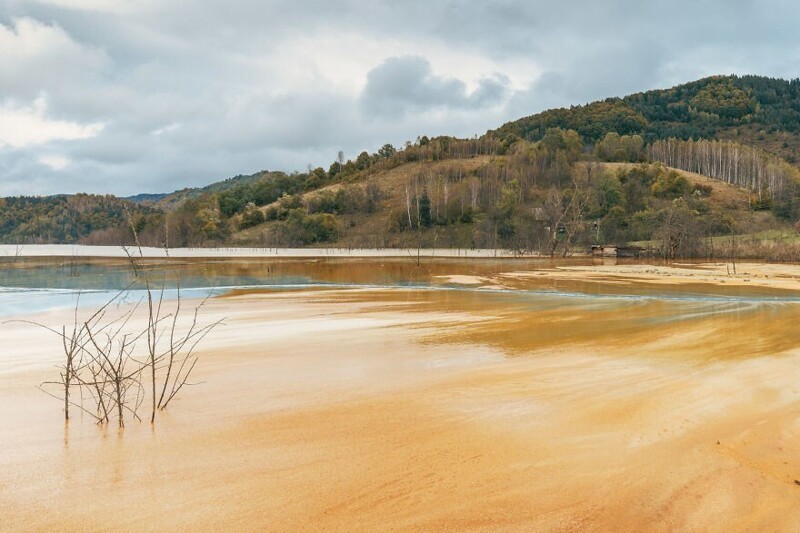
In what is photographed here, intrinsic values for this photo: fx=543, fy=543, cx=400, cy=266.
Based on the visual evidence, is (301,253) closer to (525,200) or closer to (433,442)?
(525,200)

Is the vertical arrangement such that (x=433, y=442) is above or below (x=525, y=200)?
below

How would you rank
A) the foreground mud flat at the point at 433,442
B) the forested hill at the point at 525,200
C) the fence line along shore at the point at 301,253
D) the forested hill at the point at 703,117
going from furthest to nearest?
the forested hill at the point at 703,117, the forested hill at the point at 525,200, the fence line along shore at the point at 301,253, the foreground mud flat at the point at 433,442

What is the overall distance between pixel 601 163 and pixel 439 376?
9651 centimetres

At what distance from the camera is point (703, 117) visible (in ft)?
485

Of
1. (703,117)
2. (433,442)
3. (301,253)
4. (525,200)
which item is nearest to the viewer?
(433,442)

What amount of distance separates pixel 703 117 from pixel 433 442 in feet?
557

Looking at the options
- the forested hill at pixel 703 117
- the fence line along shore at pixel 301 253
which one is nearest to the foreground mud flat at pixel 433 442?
the fence line along shore at pixel 301 253

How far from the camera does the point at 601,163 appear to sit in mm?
95750

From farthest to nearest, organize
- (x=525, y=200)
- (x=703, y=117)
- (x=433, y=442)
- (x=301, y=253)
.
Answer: (x=703, y=117) < (x=525, y=200) < (x=301, y=253) < (x=433, y=442)

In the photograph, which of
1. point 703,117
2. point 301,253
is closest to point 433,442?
point 301,253

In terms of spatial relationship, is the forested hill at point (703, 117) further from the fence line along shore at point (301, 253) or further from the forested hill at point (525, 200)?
the fence line along shore at point (301, 253)

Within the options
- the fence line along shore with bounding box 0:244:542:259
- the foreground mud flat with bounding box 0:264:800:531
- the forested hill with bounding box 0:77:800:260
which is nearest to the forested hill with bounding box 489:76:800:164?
the forested hill with bounding box 0:77:800:260

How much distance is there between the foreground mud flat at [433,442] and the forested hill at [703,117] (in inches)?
5111

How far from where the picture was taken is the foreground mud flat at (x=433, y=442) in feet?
13.5
